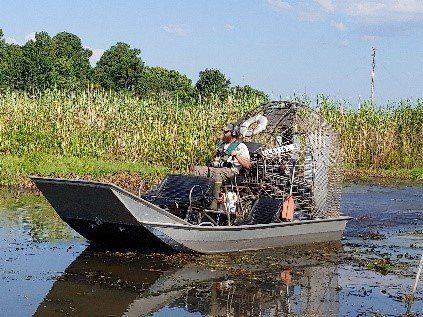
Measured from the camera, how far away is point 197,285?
955 cm

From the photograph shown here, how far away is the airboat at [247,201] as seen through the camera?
34.0 ft

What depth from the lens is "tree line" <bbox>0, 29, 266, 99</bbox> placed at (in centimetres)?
4412

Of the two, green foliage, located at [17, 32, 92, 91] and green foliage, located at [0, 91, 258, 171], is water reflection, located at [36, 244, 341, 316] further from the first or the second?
green foliage, located at [17, 32, 92, 91]

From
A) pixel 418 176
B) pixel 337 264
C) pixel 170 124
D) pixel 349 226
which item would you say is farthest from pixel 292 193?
pixel 418 176

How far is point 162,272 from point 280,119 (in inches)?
182

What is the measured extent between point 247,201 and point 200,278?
2736 millimetres

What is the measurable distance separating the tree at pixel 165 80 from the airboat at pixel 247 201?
149 ft

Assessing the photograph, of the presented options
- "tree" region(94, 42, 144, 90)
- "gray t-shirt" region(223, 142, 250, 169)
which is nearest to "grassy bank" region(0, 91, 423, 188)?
"gray t-shirt" region(223, 142, 250, 169)

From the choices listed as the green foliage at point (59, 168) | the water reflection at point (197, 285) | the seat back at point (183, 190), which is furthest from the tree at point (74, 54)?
the water reflection at point (197, 285)

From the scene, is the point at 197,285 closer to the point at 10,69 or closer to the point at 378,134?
Answer: the point at 378,134

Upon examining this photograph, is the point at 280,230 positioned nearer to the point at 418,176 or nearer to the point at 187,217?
the point at 187,217

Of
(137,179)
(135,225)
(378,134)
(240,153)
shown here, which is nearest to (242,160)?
(240,153)

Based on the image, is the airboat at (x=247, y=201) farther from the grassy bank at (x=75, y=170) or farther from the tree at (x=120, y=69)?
the tree at (x=120, y=69)

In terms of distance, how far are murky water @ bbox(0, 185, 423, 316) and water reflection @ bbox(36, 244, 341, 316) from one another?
0.01 meters
